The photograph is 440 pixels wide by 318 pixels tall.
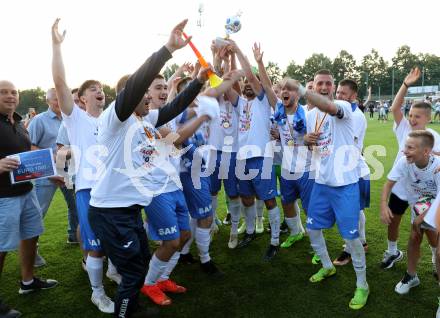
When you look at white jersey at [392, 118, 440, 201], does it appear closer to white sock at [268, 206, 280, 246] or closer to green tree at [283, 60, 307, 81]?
white sock at [268, 206, 280, 246]

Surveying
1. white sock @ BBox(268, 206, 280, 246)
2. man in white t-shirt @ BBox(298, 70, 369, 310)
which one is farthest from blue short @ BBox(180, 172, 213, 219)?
man in white t-shirt @ BBox(298, 70, 369, 310)

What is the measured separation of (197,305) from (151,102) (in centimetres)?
238

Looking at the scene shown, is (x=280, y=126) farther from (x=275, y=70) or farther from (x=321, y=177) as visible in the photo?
(x=275, y=70)

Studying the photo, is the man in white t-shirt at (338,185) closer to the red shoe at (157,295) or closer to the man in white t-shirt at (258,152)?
the man in white t-shirt at (258,152)

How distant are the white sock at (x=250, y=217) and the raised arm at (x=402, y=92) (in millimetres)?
2385

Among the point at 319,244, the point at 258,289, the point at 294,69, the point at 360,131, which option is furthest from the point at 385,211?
the point at 294,69

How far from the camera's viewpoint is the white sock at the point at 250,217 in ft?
18.4

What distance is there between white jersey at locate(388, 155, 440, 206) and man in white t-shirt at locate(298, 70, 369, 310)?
1.64 ft

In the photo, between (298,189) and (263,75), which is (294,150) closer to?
(298,189)

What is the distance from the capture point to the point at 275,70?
77.9 metres

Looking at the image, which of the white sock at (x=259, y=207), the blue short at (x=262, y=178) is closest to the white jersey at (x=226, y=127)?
the blue short at (x=262, y=178)

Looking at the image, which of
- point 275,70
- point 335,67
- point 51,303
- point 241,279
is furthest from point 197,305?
point 335,67

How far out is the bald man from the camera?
3.74m

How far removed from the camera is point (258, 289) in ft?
13.8
